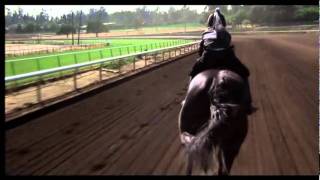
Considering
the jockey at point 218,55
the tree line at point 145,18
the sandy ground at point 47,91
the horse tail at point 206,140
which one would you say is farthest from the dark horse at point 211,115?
the tree line at point 145,18

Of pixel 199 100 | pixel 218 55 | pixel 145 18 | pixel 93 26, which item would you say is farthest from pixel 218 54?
pixel 145 18

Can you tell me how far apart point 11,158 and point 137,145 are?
1.82 meters

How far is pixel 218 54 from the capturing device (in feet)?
17.3

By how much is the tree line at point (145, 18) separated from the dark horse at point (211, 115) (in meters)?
7.01

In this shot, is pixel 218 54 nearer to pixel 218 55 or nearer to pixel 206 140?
pixel 218 55

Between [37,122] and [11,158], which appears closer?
[11,158]

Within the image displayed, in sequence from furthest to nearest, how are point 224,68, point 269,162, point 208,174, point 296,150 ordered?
point 296,150
point 269,162
point 224,68
point 208,174

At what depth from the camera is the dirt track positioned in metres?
5.38

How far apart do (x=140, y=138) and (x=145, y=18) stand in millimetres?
67537

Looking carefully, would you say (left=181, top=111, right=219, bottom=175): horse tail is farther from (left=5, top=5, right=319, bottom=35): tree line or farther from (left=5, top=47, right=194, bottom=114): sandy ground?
(left=5, top=5, right=319, bottom=35): tree line

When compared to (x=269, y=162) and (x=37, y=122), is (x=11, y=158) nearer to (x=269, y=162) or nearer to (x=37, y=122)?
(x=37, y=122)

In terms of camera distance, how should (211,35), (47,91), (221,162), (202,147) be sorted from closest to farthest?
(202,147), (221,162), (211,35), (47,91)
